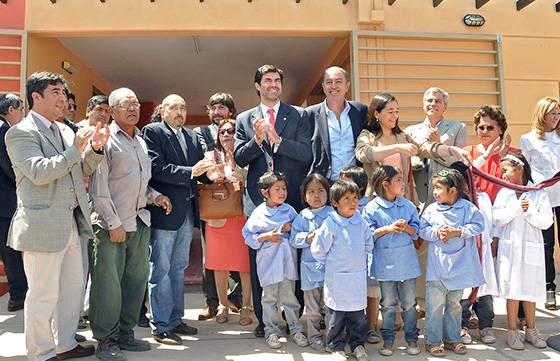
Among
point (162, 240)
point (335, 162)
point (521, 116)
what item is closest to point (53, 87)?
point (162, 240)

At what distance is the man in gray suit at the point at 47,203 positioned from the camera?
2656mm

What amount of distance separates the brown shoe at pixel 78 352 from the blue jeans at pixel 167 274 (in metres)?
0.44

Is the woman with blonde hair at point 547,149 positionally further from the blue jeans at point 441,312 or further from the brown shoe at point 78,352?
the brown shoe at point 78,352

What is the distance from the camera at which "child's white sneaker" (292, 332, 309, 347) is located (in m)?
3.23

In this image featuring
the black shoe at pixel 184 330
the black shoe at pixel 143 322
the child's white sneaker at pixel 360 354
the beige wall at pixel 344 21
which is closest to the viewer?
the child's white sneaker at pixel 360 354

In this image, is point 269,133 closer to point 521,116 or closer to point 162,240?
point 162,240

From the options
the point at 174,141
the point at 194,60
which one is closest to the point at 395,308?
the point at 174,141

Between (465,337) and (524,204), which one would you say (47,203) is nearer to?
(465,337)

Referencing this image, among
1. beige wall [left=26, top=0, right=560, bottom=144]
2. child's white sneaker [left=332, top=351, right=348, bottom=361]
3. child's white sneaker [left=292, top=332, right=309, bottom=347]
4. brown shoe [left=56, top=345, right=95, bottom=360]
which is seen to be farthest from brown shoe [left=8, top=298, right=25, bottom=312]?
beige wall [left=26, top=0, right=560, bottom=144]

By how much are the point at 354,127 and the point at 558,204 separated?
82.3 inches

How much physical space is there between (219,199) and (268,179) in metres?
0.60

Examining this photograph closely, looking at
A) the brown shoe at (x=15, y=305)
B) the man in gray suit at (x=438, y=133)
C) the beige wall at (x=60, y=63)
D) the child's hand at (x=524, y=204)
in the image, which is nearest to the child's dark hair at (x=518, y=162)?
the child's hand at (x=524, y=204)

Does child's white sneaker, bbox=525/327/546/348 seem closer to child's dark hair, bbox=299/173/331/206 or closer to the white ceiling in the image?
child's dark hair, bbox=299/173/331/206

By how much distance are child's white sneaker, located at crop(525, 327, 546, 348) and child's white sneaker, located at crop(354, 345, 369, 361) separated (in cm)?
126
